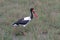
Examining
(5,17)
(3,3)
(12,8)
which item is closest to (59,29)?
(5,17)

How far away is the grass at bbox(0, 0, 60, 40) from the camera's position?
241 inches

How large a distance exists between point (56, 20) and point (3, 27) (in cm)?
149

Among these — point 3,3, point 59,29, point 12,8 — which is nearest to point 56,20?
point 59,29

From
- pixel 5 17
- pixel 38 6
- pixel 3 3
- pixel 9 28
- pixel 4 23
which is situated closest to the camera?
pixel 9 28

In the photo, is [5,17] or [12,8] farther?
[12,8]

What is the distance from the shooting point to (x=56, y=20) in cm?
762

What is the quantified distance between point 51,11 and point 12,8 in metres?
1.35

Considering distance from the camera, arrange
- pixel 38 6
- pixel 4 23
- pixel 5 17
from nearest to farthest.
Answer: pixel 4 23
pixel 5 17
pixel 38 6

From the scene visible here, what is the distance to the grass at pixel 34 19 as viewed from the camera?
612 centimetres

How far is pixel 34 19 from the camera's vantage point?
7.75 meters

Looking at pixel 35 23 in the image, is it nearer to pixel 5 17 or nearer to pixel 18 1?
pixel 5 17

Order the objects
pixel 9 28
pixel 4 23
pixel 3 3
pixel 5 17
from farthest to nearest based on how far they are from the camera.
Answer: pixel 3 3 → pixel 5 17 → pixel 4 23 → pixel 9 28

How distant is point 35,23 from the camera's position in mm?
7395

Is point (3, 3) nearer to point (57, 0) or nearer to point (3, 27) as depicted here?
point (57, 0)
